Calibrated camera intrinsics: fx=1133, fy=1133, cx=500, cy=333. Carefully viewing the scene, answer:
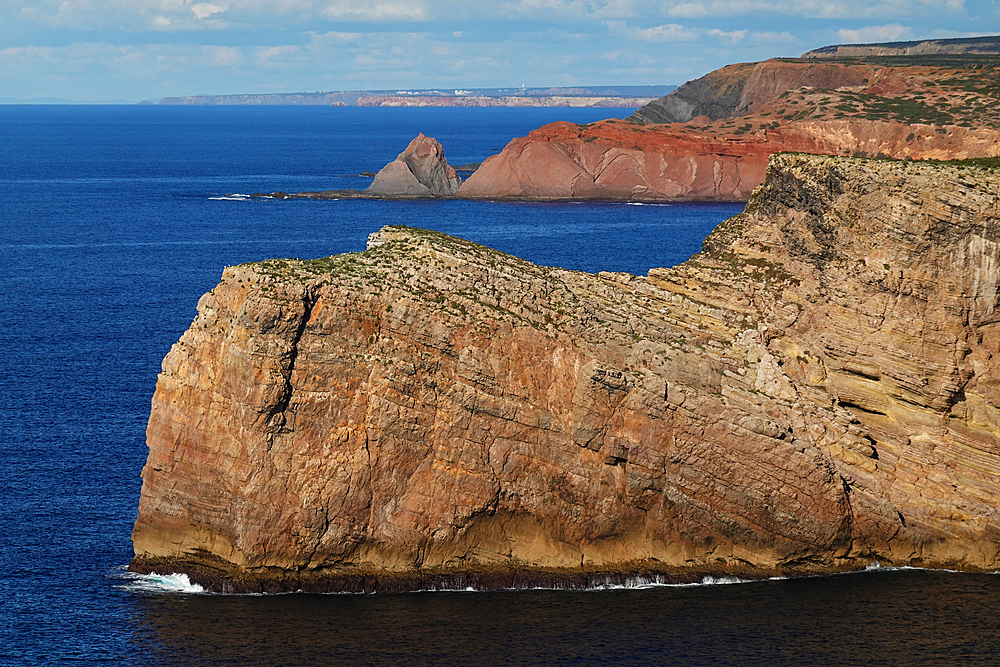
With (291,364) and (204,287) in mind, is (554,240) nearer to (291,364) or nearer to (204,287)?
(204,287)

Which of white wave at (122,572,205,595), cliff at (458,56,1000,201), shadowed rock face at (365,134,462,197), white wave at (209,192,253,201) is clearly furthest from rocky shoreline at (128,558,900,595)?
shadowed rock face at (365,134,462,197)

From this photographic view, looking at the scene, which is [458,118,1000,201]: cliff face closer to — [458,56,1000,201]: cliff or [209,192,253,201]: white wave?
[458,56,1000,201]: cliff

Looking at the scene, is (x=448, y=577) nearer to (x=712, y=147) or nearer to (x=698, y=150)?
→ (x=698, y=150)

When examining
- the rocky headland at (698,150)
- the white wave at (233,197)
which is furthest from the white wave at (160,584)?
the rocky headland at (698,150)

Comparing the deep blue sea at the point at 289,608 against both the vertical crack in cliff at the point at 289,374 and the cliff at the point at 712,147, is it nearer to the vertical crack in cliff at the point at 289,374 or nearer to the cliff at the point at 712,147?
the vertical crack in cliff at the point at 289,374

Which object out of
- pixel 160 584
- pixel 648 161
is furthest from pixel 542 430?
pixel 648 161

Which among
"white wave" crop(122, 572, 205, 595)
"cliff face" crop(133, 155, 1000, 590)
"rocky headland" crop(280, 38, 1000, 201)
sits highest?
"rocky headland" crop(280, 38, 1000, 201)

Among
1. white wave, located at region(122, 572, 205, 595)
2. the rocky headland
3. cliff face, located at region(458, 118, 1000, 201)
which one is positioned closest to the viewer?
white wave, located at region(122, 572, 205, 595)
